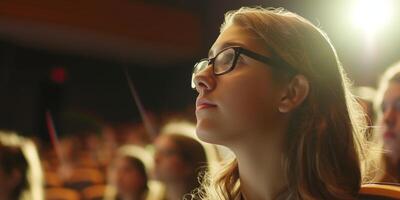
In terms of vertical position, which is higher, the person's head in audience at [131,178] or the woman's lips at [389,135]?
the person's head in audience at [131,178]

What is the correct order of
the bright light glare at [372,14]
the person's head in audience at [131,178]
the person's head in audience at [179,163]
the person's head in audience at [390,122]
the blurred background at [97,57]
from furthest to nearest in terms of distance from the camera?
the blurred background at [97,57]
the bright light glare at [372,14]
the person's head in audience at [131,178]
the person's head in audience at [179,163]
the person's head in audience at [390,122]

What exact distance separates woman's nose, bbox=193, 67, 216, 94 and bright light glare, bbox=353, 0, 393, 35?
1727 millimetres

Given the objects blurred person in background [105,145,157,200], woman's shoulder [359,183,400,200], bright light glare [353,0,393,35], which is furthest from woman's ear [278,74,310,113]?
bright light glare [353,0,393,35]

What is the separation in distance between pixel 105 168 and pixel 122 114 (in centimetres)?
126

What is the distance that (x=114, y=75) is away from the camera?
3922 mm

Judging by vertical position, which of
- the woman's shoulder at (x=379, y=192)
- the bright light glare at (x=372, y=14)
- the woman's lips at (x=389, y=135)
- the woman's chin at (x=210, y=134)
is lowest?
the woman's shoulder at (x=379, y=192)

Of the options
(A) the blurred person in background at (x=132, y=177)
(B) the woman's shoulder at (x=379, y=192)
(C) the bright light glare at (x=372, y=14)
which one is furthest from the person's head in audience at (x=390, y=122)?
(C) the bright light glare at (x=372, y=14)

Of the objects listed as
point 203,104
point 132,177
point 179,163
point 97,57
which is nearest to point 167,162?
point 179,163

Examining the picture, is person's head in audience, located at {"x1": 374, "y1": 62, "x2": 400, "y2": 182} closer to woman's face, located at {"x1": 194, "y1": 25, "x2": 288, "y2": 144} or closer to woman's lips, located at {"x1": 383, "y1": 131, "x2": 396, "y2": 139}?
woman's lips, located at {"x1": 383, "y1": 131, "x2": 396, "y2": 139}

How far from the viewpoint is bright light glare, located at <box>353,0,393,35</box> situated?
2.16 meters

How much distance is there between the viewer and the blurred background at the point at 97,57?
133 inches

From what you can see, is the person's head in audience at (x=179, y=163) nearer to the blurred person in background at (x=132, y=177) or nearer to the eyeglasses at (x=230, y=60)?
the blurred person in background at (x=132, y=177)

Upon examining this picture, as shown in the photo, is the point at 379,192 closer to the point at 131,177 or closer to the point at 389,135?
the point at 389,135

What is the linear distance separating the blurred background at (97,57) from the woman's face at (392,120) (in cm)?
200
